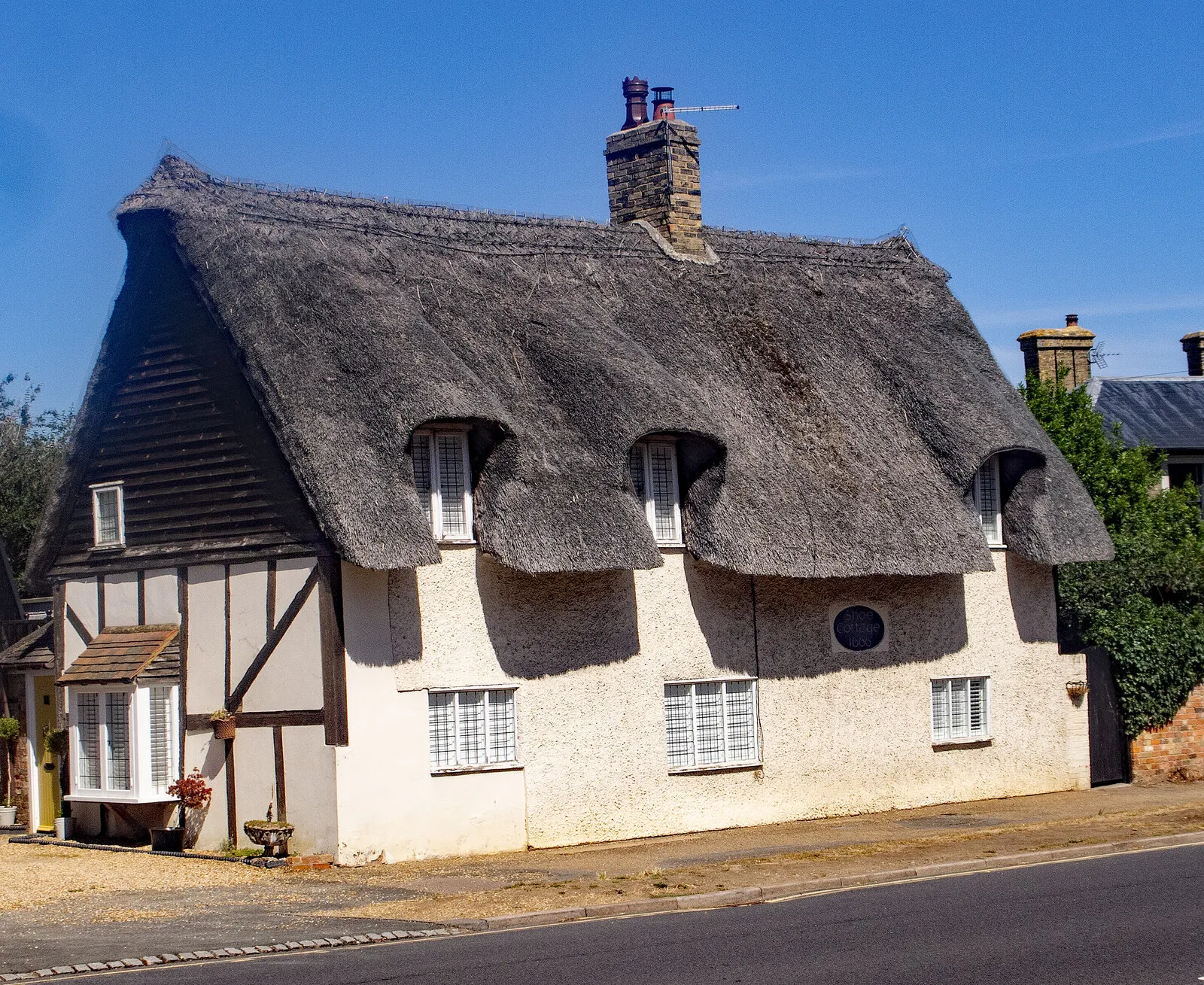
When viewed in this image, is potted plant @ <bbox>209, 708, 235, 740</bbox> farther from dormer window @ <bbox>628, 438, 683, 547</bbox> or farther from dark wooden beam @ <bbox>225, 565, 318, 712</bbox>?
dormer window @ <bbox>628, 438, 683, 547</bbox>

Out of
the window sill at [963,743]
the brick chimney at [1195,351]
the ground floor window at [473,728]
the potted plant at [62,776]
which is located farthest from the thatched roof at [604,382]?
the brick chimney at [1195,351]

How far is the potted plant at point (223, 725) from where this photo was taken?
17.3m

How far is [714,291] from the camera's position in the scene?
74.1 ft

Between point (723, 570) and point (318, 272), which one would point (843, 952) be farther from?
point (318, 272)

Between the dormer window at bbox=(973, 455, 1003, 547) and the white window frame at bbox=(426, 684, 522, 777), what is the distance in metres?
8.18

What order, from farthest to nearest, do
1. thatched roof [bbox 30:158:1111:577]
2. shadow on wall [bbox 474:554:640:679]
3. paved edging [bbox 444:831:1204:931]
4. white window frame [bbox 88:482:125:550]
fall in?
white window frame [bbox 88:482:125:550] < shadow on wall [bbox 474:554:640:679] < thatched roof [bbox 30:158:1111:577] < paved edging [bbox 444:831:1204:931]

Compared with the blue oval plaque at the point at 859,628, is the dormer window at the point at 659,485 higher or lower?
higher

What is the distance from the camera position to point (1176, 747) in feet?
76.5

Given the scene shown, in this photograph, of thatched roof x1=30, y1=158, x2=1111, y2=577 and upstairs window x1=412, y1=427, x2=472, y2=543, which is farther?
upstairs window x1=412, y1=427, x2=472, y2=543

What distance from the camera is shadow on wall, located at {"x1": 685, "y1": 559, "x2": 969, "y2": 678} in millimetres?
19578

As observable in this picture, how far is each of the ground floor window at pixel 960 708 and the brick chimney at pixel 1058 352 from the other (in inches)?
537

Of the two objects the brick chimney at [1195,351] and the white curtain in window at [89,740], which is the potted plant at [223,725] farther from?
the brick chimney at [1195,351]

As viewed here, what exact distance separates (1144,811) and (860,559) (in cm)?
474

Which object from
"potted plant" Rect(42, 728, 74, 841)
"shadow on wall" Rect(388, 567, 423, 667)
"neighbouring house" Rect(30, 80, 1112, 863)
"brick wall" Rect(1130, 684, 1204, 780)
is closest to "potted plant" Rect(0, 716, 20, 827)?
"potted plant" Rect(42, 728, 74, 841)
